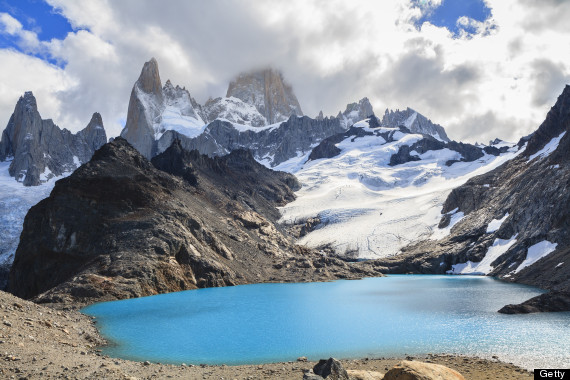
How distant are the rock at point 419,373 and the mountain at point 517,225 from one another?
77.7ft

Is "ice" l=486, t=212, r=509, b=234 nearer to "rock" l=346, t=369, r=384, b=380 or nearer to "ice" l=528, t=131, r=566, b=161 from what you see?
"ice" l=528, t=131, r=566, b=161

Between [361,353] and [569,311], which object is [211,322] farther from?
[569,311]

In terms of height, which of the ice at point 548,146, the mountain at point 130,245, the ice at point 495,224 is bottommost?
the mountain at point 130,245

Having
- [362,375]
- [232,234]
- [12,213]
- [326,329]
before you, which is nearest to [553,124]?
[232,234]

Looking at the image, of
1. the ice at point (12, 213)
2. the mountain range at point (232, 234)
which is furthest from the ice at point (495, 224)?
the ice at point (12, 213)

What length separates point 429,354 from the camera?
2131 cm

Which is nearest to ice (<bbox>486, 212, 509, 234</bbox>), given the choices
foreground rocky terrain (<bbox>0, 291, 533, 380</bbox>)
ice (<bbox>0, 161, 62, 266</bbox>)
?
foreground rocky terrain (<bbox>0, 291, 533, 380</bbox>)

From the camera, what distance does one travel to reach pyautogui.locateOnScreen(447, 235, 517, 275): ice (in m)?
79.2

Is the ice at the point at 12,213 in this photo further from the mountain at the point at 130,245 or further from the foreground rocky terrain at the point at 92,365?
the foreground rocky terrain at the point at 92,365

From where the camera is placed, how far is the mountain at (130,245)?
51.8 m

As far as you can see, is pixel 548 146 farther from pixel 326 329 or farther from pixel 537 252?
pixel 326 329

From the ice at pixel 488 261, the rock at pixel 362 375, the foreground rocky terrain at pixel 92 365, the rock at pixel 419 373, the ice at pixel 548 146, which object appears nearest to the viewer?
the rock at pixel 419 373

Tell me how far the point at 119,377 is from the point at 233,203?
88.6 meters

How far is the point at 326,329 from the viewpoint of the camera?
2936cm
